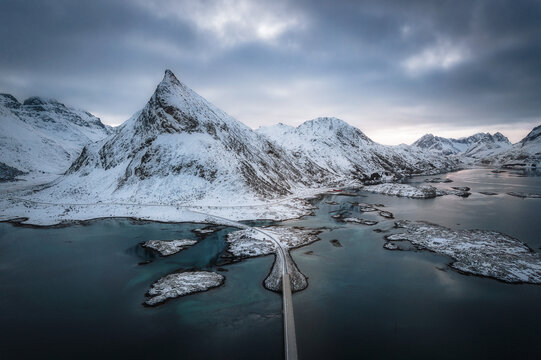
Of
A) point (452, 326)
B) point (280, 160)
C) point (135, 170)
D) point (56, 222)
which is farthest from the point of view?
point (280, 160)

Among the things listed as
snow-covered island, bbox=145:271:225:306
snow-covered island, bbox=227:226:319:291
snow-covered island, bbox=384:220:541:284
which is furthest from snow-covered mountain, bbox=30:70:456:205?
snow-covered island, bbox=384:220:541:284

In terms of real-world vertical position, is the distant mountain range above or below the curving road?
above

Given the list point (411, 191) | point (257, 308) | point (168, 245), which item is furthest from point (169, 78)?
point (257, 308)

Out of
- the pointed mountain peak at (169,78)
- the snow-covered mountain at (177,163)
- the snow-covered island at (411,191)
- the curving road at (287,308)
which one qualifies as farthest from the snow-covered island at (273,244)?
the pointed mountain peak at (169,78)

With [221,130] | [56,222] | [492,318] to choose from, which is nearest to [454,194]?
[492,318]

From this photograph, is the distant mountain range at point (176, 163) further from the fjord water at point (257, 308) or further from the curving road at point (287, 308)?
the curving road at point (287, 308)

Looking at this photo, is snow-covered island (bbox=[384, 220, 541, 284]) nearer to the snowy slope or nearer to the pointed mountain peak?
the snowy slope

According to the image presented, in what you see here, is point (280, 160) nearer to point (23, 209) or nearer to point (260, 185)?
point (260, 185)
